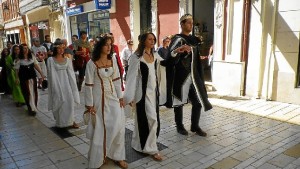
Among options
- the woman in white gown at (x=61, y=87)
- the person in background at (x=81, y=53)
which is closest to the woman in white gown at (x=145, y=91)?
the woman in white gown at (x=61, y=87)

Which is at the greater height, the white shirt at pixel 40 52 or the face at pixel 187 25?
the face at pixel 187 25

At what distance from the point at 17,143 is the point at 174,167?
289 centimetres

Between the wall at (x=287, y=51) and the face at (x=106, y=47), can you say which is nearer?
the face at (x=106, y=47)

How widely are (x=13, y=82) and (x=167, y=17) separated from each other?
535 centimetres

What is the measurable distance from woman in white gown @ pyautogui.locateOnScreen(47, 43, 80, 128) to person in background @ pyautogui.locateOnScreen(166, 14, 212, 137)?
196 centimetres

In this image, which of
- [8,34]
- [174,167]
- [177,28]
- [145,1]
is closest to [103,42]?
[174,167]

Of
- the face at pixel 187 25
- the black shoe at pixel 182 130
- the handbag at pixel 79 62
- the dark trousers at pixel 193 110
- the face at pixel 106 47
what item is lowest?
the black shoe at pixel 182 130

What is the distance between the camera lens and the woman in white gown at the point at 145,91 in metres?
3.82

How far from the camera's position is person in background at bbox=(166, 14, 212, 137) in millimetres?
4484

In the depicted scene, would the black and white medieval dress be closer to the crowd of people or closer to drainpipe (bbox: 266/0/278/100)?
the crowd of people

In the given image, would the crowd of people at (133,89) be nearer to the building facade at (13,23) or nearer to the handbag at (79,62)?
the handbag at (79,62)

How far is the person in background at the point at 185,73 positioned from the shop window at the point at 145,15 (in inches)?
260

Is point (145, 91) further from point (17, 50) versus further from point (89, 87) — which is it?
point (17, 50)

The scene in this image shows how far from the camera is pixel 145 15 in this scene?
11242 millimetres
